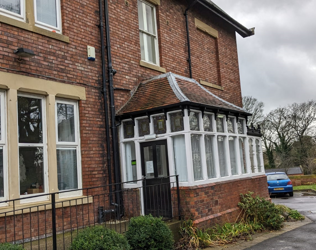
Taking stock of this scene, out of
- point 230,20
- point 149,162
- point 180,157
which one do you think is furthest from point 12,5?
point 230,20

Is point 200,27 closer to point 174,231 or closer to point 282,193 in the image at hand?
point 174,231

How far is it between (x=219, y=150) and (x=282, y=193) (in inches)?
421

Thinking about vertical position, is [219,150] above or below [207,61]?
below

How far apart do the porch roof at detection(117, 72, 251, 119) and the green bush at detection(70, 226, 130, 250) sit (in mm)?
3360

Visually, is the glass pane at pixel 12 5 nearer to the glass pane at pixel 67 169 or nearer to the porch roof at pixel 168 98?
the glass pane at pixel 67 169

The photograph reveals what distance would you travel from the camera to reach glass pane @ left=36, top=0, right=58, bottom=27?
7.08 metres

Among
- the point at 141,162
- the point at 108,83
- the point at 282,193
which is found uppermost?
the point at 108,83

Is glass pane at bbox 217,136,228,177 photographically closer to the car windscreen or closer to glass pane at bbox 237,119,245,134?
glass pane at bbox 237,119,245,134

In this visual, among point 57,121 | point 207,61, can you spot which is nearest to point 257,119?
A: point 207,61

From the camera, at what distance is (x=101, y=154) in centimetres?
775

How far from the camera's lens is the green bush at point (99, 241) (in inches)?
191

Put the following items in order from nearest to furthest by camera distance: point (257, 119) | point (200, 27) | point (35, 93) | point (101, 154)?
point (35, 93) < point (101, 154) < point (200, 27) < point (257, 119)

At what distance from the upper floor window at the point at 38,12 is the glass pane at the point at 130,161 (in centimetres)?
320

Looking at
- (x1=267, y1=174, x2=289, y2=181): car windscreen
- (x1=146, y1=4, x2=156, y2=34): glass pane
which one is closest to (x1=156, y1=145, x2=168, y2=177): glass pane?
(x1=146, y1=4, x2=156, y2=34): glass pane
